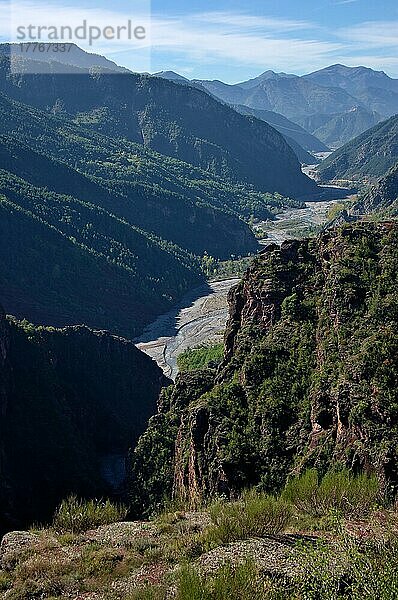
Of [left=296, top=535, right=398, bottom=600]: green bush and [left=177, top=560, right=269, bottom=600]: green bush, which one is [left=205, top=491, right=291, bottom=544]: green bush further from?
[left=177, top=560, right=269, bottom=600]: green bush

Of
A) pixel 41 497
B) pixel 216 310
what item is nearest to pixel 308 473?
pixel 41 497

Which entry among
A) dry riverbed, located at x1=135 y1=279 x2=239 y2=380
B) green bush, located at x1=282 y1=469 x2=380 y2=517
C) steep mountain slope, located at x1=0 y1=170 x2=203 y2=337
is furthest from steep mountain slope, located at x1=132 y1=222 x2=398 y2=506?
steep mountain slope, located at x1=0 y1=170 x2=203 y2=337

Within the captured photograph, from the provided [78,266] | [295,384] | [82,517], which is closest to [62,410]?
[295,384]

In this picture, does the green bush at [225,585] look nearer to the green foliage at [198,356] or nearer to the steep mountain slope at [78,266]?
the green foliage at [198,356]

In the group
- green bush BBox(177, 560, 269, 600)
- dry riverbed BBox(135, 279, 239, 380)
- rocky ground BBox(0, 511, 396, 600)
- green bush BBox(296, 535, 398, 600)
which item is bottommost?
dry riverbed BBox(135, 279, 239, 380)

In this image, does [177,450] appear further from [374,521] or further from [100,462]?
[374,521]

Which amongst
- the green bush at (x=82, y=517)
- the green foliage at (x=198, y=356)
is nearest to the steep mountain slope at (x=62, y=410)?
the green foliage at (x=198, y=356)
